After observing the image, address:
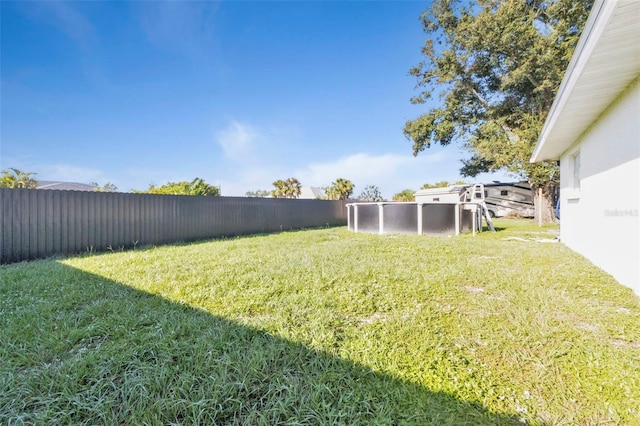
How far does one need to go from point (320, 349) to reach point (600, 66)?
3.81 metres

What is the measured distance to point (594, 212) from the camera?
14.0 ft

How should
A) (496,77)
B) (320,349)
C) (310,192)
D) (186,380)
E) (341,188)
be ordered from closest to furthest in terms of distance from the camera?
(186,380), (320,349), (496,77), (341,188), (310,192)

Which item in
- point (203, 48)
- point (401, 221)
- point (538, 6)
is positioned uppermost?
point (538, 6)

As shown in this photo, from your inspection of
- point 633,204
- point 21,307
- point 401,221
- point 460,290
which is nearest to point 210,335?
point 21,307

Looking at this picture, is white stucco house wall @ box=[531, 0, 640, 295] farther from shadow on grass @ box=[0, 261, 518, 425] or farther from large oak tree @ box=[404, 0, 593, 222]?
large oak tree @ box=[404, 0, 593, 222]

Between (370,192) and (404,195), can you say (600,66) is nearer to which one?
(404,195)

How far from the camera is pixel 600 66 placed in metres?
2.67

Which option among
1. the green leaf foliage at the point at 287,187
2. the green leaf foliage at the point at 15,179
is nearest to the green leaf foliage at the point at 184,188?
the green leaf foliage at the point at 15,179

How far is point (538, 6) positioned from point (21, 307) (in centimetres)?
1694

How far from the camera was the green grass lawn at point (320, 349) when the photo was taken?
136 cm

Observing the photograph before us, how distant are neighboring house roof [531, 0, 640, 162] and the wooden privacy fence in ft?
26.9

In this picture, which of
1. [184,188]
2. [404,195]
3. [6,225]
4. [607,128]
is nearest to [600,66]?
[607,128]

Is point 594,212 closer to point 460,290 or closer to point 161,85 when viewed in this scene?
point 460,290

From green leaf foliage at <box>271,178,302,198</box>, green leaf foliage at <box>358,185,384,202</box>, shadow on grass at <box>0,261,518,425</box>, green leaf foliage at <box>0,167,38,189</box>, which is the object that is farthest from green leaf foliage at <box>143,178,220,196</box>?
green leaf foliage at <box>358,185,384,202</box>
